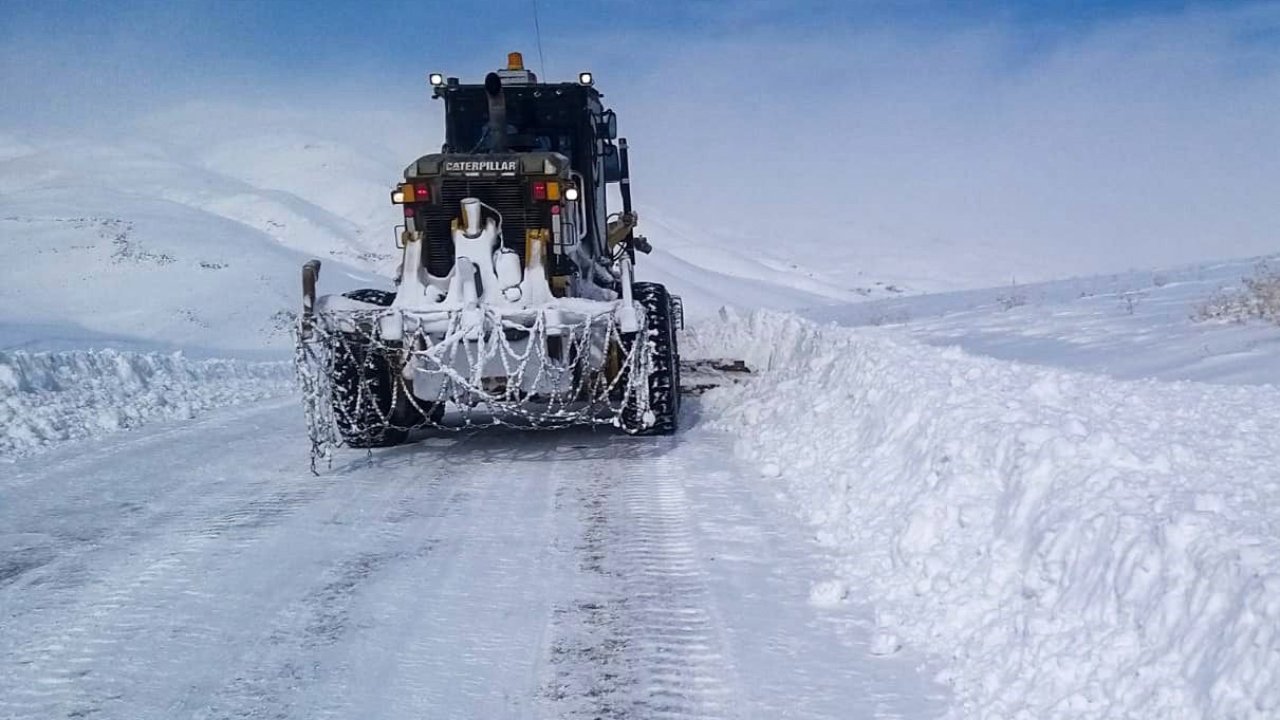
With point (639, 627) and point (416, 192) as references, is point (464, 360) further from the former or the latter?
point (639, 627)

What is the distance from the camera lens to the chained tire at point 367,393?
304 inches

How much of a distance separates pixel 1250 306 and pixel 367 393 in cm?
784

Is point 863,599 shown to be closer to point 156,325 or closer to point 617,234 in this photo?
point 617,234

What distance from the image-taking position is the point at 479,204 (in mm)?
8016

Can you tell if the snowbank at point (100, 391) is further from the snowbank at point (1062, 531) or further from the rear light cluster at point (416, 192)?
the snowbank at point (1062, 531)

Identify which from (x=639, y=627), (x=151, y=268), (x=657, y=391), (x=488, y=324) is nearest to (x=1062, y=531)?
(x=639, y=627)

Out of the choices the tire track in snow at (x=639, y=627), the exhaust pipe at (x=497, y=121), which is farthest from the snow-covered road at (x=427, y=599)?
the exhaust pipe at (x=497, y=121)

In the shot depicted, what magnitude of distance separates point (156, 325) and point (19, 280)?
5.25 m

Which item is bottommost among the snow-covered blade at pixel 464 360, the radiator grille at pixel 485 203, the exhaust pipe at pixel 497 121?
the snow-covered blade at pixel 464 360

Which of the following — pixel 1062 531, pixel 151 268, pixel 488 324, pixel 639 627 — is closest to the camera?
pixel 1062 531

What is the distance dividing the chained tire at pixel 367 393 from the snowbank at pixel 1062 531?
303 centimetres

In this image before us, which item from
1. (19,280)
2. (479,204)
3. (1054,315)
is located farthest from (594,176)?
(19,280)

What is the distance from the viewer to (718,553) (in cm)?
493

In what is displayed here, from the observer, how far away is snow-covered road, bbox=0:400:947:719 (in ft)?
11.4
